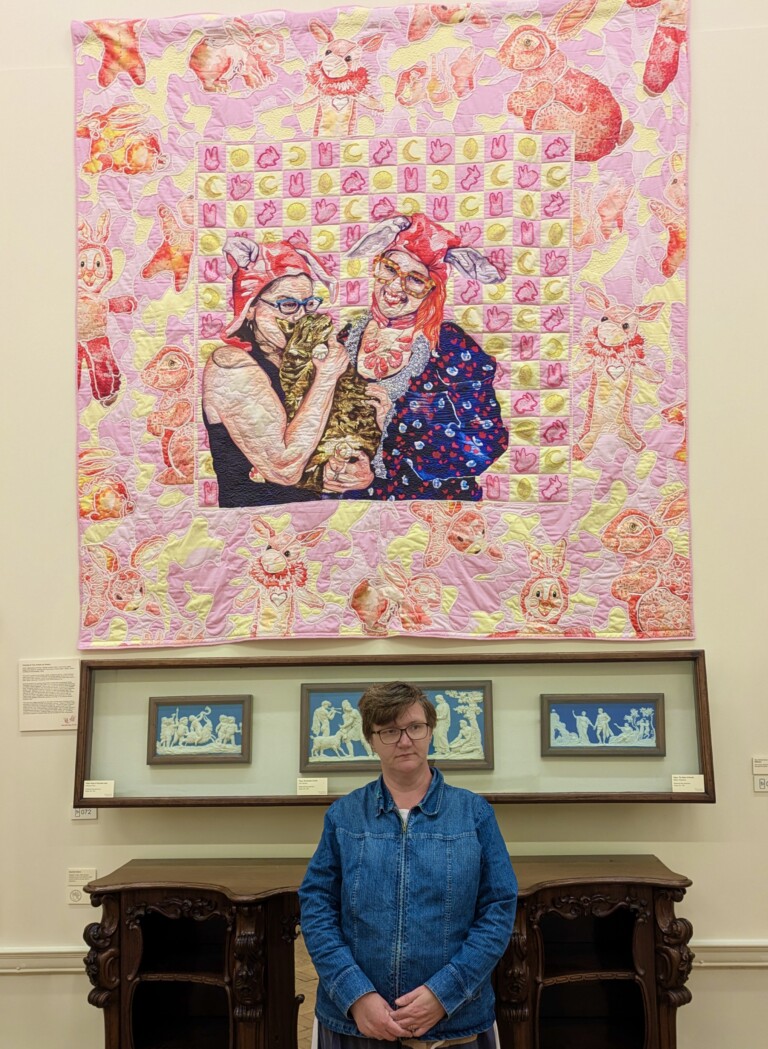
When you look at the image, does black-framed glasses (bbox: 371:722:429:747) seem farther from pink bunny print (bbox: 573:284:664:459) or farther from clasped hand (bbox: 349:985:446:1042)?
pink bunny print (bbox: 573:284:664:459)

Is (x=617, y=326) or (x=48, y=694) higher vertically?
(x=617, y=326)

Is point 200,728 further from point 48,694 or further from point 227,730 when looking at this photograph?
point 48,694

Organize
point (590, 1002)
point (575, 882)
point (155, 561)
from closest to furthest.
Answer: point (575, 882)
point (590, 1002)
point (155, 561)

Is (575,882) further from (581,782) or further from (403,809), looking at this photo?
(403,809)

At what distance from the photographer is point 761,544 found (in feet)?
10.3

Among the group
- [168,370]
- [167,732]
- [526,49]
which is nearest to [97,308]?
[168,370]

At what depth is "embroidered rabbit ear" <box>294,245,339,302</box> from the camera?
3.21 meters

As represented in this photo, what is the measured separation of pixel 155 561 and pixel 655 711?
1691 mm

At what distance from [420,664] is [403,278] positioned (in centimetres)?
127

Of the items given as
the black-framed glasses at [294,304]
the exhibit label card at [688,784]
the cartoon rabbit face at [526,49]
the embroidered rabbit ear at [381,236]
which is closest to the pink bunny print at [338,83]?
the embroidered rabbit ear at [381,236]

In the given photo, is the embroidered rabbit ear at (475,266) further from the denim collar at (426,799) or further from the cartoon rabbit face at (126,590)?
the denim collar at (426,799)

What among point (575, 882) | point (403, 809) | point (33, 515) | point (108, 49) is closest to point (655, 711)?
point (575, 882)

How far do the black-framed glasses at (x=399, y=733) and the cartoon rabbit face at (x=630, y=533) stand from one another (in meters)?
1.26

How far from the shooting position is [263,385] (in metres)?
3.19
